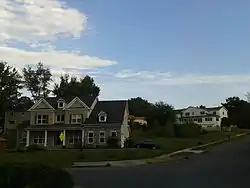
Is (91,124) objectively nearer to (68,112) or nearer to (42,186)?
(68,112)

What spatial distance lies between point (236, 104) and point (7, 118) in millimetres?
83320

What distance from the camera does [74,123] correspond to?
62.8 metres

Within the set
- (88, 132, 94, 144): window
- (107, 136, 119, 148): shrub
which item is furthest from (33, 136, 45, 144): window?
(107, 136, 119, 148): shrub

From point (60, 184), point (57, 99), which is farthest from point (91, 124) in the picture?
point (60, 184)

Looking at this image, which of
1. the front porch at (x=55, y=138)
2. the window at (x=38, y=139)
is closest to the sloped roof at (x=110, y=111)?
the front porch at (x=55, y=138)

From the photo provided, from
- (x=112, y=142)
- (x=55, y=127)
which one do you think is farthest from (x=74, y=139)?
(x=112, y=142)

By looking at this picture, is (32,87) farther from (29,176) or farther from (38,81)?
(29,176)

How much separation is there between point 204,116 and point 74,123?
232 ft

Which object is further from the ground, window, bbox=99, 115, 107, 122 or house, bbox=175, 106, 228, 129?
house, bbox=175, 106, 228, 129

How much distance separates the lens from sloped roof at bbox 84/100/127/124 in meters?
61.0

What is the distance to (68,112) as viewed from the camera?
63562 mm

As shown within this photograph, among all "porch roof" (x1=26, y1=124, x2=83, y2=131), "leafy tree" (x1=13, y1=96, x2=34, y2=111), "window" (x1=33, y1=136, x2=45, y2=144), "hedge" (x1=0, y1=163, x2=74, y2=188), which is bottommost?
"hedge" (x1=0, y1=163, x2=74, y2=188)

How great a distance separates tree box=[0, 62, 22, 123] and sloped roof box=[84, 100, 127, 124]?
22.4 meters

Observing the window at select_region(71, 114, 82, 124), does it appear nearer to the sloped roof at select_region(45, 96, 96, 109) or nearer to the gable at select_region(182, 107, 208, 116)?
the sloped roof at select_region(45, 96, 96, 109)
